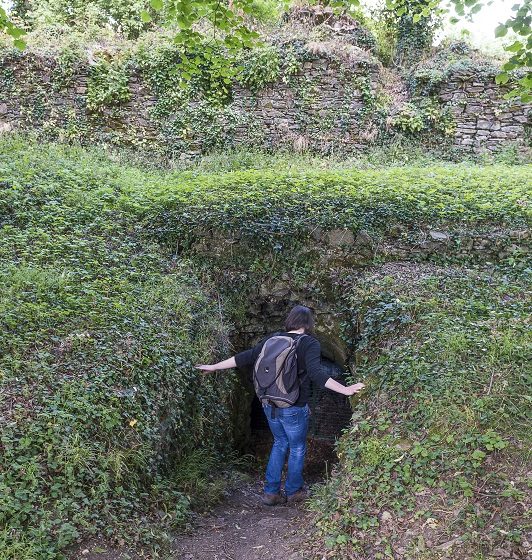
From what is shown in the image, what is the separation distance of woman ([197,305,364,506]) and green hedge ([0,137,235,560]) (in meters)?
0.85

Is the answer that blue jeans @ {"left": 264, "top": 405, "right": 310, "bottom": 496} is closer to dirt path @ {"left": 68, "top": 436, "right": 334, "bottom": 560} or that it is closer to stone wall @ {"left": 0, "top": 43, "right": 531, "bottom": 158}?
dirt path @ {"left": 68, "top": 436, "right": 334, "bottom": 560}

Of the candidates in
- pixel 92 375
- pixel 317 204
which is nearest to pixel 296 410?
pixel 92 375

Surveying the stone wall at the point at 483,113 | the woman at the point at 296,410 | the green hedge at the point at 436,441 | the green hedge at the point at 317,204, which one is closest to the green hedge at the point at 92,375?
the woman at the point at 296,410

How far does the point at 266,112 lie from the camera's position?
14.4 meters

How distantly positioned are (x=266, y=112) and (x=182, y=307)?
9230mm

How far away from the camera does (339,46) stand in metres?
14.8

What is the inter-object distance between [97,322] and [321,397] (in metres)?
6.58

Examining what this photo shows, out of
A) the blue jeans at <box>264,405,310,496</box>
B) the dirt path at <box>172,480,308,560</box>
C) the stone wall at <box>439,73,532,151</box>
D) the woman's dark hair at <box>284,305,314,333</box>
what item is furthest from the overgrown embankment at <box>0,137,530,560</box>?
the stone wall at <box>439,73,532,151</box>

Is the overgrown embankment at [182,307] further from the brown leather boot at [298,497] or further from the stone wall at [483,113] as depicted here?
the stone wall at [483,113]

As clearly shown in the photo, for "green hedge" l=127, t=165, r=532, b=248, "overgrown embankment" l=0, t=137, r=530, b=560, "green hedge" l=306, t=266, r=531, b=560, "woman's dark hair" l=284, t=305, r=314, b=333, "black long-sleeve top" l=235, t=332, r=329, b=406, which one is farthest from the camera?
"green hedge" l=127, t=165, r=532, b=248

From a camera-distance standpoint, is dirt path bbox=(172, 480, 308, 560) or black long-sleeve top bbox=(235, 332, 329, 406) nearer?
dirt path bbox=(172, 480, 308, 560)

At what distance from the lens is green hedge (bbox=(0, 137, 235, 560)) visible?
12.8 ft

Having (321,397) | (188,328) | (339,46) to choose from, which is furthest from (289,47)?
(188,328)

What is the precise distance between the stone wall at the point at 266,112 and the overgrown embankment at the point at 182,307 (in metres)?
3.03
